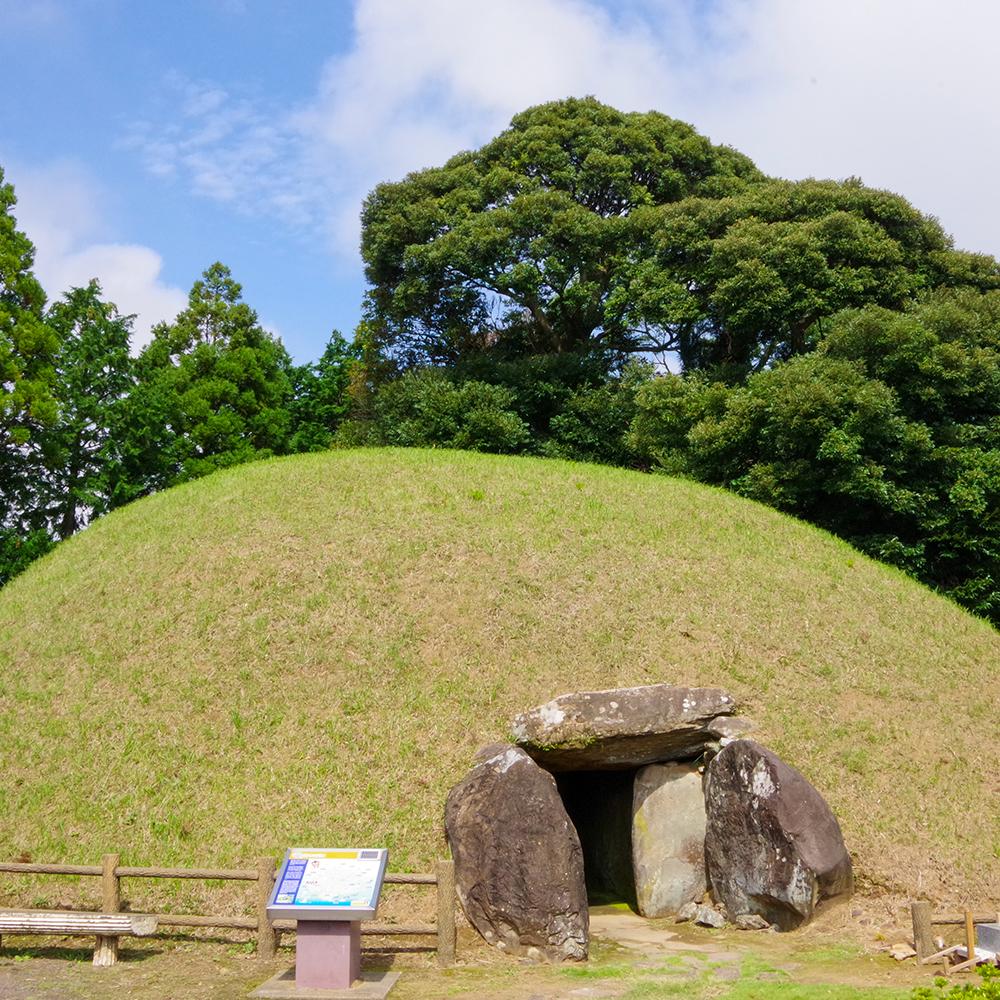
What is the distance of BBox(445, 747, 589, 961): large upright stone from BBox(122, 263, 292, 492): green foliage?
22.8 m

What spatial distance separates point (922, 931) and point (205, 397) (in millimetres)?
29893

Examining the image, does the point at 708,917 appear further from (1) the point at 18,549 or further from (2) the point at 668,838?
(1) the point at 18,549

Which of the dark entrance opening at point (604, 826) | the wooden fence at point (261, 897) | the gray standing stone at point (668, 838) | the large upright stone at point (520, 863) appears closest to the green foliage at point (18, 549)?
the wooden fence at point (261, 897)

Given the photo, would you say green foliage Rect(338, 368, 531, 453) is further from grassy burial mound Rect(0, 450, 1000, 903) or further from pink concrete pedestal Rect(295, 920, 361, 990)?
pink concrete pedestal Rect(295, 920, 361, 990)

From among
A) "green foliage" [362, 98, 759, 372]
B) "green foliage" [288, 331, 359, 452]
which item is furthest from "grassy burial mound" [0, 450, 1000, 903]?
"green foliage" [288, 331, 359, 452]

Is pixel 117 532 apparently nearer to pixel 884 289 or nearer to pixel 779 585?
pixel 779 585

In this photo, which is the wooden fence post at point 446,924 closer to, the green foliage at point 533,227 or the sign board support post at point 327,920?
the sign board support post at point 327,920

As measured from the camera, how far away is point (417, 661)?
46.9 feet

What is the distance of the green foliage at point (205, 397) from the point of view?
3131 cm

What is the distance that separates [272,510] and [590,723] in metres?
9.12

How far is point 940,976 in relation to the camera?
31.2 feet

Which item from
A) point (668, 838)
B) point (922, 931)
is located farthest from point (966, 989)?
point (668, 838)

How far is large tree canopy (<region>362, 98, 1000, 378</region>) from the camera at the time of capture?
25.2 m

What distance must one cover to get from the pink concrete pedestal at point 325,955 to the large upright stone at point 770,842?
4841mm
